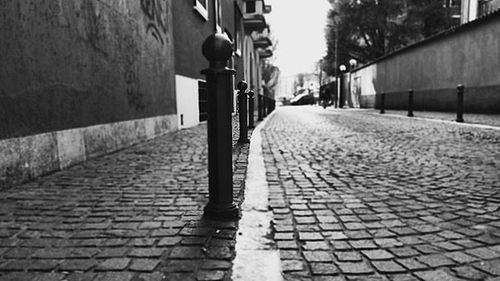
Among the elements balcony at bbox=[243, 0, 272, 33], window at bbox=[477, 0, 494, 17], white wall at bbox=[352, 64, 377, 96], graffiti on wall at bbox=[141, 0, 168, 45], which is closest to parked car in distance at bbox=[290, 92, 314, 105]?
white wall at bbox=[352, 64, 377, 96]

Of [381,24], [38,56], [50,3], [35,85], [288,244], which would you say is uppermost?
[381,24]

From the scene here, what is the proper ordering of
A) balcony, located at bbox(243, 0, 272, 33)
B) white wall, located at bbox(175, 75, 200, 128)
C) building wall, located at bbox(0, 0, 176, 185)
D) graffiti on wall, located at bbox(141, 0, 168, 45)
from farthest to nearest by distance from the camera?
balcony, located at bbox(243, 0, 272, 33), white wall, located at bbox(175, 75, 200, 128), graffiti on wall, located at bbox(141, 0, 168, 45), building wall, located at bbox(0, 0, 176, 185)

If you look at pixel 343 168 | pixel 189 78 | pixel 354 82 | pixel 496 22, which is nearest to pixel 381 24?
pixel 354 82

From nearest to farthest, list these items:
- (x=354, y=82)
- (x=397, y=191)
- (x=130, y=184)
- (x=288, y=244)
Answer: (x=288, y=244) < (x=397, y=191) < (x=130, y=184) < (x=354, y=82)

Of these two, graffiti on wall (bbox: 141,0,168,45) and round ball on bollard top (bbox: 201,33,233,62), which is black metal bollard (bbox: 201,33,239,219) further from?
graffiti on wall (bbox: 141,0,168,45)

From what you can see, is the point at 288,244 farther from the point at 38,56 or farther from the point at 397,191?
the point at 38,56

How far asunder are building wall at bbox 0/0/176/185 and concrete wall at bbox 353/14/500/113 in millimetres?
11466

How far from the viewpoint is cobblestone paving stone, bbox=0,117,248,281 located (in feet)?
6.34

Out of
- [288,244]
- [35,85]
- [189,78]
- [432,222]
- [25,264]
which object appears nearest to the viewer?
[25,264]

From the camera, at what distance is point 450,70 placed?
1582cm

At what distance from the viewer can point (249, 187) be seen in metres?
3.55

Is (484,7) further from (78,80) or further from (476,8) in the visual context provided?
(78,80)

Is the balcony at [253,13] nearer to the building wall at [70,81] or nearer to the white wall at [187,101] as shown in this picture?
the white wall at [187,101]

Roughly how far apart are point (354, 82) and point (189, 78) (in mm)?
23759
